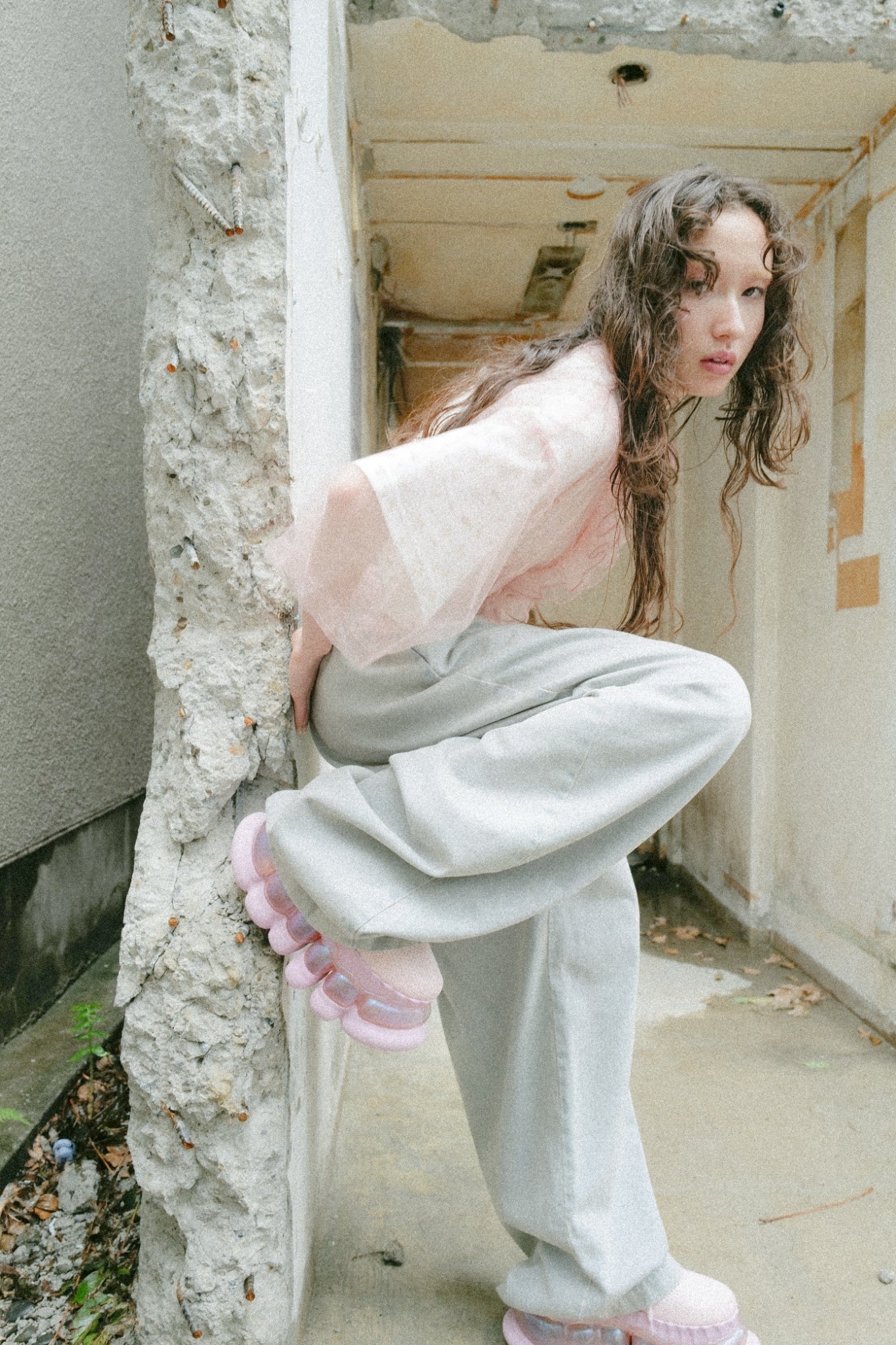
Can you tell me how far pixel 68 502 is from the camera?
115 inches

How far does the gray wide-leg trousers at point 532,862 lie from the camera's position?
1.27 metres

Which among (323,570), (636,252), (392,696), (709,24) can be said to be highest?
(709,24)

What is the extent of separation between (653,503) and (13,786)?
1848 mm

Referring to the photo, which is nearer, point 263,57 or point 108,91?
point 263,57

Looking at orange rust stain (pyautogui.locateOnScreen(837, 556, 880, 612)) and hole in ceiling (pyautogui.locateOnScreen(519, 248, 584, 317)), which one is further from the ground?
hole in ceiling (pyautogui.locateOnScreen(519, 248, 584, 317))

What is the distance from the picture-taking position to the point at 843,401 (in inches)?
126

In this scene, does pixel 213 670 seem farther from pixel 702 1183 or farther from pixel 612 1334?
pixel 702 1183

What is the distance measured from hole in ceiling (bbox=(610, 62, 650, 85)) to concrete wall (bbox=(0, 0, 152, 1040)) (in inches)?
62.5

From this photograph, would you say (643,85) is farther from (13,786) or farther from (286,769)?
(13,786)

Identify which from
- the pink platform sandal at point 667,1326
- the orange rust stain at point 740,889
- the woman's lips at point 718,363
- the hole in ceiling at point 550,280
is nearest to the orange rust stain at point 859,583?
the orange rust stain at point 740,889

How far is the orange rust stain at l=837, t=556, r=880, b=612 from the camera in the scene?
3002mm

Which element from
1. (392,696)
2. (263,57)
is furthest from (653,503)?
(263,57)

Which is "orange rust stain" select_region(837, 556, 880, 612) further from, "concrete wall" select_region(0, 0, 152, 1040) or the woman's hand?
"concrete wall" select_region(0, 0, 152, 1040)

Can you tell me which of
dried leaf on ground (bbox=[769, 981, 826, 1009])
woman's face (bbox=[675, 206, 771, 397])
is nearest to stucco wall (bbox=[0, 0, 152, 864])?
woman's face (bbox=[675, 206, 771, 397])
